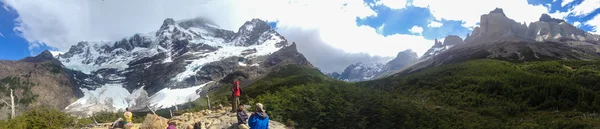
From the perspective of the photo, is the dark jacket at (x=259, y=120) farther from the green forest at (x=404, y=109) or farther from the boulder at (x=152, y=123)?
the boulder at (x=152, y=123)

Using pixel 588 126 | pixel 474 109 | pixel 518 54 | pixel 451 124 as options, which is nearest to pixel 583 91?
pixel 474 109

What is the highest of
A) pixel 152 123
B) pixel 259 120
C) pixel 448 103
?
pixel 259 120

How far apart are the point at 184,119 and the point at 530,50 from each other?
189115 mm

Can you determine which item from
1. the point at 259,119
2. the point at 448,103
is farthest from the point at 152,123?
the point at 448,103

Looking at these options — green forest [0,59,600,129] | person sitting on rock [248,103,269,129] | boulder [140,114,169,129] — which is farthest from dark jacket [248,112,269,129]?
boulder [140,114,169,129]

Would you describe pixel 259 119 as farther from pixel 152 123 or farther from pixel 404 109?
pixel 404 109

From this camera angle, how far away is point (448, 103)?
4653 centimetres

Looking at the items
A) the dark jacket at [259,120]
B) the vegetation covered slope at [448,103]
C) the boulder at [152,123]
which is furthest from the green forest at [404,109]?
the boulder at [152,123]

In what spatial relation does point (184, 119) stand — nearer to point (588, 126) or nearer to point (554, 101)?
point (588, 126)

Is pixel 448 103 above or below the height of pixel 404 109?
below

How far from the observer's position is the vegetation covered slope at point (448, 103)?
2356 centimetres

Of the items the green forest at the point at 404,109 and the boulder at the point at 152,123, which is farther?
the green forest at the point at 404,109

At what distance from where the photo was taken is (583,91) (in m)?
41.0

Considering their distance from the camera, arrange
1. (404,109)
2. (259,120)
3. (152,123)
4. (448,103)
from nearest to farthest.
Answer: (259,120)
(152,123)
(404,109)
(448,103)
